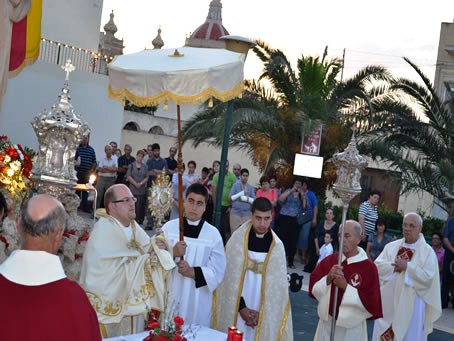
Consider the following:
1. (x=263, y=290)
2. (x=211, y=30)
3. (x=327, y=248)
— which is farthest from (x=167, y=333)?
(x=211, y=30)

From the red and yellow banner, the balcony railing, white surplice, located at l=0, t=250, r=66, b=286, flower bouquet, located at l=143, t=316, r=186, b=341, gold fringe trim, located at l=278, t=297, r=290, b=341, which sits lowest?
gold fringe trim, located at l=278, t=297, r=290, b=341

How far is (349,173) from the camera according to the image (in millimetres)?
8664

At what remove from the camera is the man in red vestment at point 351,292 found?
27.6ft

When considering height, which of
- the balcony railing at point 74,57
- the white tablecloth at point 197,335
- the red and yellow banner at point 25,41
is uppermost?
the balcony railing at point 74,57

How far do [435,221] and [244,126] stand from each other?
5.34m

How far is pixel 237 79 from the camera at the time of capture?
25.9 feet

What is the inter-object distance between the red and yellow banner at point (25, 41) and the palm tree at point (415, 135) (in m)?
11.1

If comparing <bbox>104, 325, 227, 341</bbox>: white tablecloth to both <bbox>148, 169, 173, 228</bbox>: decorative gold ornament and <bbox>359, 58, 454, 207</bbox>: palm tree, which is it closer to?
<bbox>148, 169, 173, 228</bbox>: decorative gold ornament

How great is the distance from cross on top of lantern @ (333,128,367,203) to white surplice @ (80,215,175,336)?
7.74ft

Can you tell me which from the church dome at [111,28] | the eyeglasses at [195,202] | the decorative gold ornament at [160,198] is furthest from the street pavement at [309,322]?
the church dome at [111,28]

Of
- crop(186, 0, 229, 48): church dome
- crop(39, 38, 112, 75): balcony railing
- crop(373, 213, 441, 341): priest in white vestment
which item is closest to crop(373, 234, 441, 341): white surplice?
crop(373, 213, 441, 341): priest in white vestment

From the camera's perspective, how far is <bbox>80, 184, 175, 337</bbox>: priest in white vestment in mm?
6867

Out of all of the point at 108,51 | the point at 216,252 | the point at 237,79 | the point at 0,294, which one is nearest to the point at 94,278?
the point at 216,252

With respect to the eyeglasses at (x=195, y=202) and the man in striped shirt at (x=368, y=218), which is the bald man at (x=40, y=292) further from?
the man in striped shirt at (x=368, y=218)
